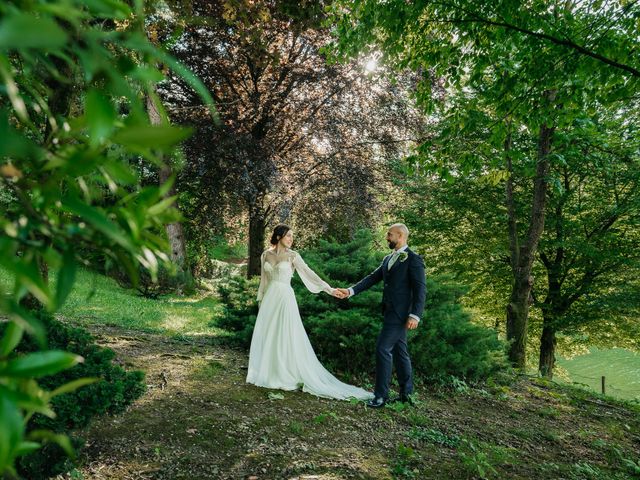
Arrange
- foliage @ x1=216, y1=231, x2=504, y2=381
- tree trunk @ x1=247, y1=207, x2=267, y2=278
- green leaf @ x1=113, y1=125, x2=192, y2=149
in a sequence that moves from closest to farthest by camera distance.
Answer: green leaf @ x1=113, y1=125, x2=192, y2=149 → foliage @ x1=216, y1=231, x2=504, y2=381 → tree trunk @ x1=247, y1=207, x2=267, y2=278

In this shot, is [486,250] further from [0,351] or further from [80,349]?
[0,351]

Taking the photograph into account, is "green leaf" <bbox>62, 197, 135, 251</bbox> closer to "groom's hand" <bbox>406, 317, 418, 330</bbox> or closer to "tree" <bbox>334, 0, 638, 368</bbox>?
"tree" <bbox>334, 0, 638, 368</bbox>

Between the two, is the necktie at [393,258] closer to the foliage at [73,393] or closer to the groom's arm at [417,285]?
the groom's arm at [417,285]

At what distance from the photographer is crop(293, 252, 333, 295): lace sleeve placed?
663 cm

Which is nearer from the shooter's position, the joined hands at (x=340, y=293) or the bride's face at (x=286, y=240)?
the bride's face at (x=286, y=240)

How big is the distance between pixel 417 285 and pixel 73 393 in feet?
12.6

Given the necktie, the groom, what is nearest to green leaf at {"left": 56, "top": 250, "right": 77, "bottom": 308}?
the groom

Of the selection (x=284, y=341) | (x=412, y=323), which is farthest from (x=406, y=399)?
(x=284, y=341)

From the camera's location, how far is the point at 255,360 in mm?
6234

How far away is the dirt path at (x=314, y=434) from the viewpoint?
3736 millimetres

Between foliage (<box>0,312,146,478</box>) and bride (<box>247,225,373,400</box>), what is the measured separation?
240 cm

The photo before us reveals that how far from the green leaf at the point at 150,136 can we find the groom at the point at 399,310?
17.6 feet

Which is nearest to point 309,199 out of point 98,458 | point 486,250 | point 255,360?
point 486,250

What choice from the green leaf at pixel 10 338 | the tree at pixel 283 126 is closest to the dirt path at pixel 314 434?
the green leaf at pixel 10 338
